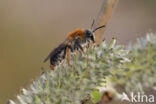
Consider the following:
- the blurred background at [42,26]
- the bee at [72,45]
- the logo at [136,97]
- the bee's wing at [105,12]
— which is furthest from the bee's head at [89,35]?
the blurred background at [42,26]

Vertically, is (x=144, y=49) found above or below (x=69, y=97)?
above

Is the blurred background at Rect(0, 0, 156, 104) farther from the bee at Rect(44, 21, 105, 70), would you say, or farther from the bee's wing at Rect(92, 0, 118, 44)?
the bee's wing at Rect(92, 0, 118, 44)

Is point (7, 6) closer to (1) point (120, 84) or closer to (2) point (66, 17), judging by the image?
(2) point (66, 17)

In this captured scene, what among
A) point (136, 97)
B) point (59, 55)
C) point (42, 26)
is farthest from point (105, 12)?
point (42, 26)

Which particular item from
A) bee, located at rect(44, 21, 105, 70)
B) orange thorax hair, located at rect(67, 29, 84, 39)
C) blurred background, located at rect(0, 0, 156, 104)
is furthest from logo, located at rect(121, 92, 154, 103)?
blurred background, located at rect(0, 0, 156, 104)

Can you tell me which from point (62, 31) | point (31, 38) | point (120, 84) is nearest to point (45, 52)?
point (31, 38)

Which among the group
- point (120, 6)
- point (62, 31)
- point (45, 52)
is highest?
point (120, 6)

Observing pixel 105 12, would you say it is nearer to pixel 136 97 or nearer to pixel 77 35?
pixel 77 35
